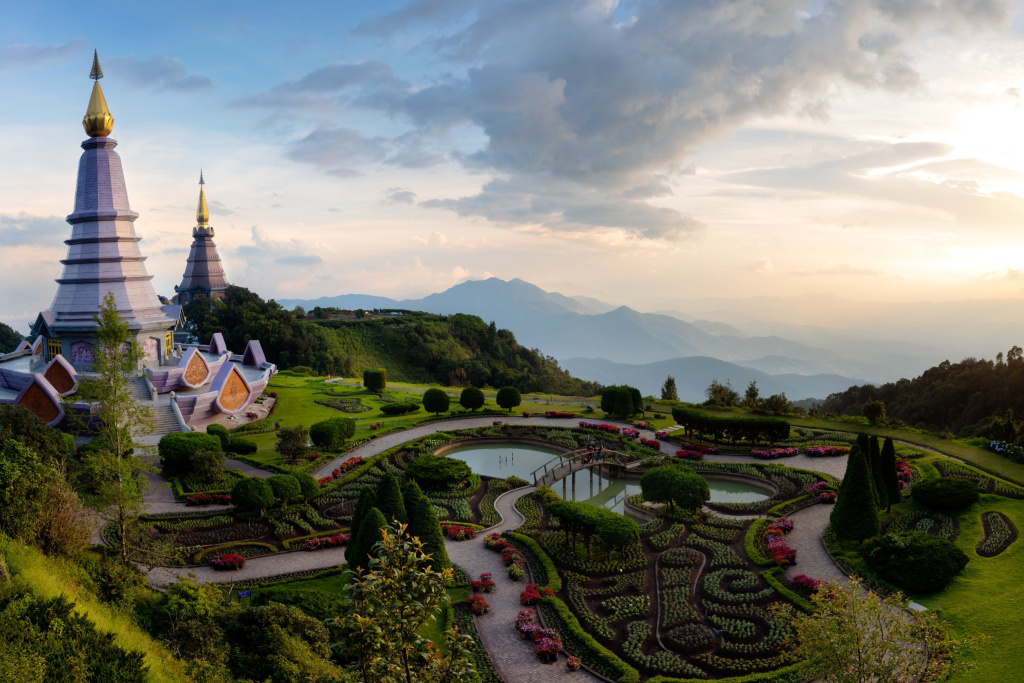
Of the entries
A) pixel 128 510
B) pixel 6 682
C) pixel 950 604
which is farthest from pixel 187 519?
pixel 950 604

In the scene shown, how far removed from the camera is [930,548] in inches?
669

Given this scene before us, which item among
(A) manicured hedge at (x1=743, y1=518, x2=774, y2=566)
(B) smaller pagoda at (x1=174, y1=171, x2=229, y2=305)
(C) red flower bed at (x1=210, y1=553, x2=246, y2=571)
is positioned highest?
(B) smaller pagoda at (x1=174, y1=171, x2=229, y2=305)

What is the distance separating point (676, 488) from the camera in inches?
866

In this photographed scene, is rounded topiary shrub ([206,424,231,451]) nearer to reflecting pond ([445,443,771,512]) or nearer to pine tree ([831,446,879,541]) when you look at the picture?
reflecting pond ([445,443,771,512])

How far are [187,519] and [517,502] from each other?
40.7 feet

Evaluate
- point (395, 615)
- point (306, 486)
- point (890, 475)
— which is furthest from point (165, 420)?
point (890, 475)

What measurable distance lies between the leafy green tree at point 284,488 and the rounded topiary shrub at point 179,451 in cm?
539

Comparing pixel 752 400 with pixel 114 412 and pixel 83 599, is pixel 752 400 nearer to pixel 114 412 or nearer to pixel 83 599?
pixel 114 412

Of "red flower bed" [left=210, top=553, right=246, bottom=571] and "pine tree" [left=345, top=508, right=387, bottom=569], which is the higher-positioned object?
"pine tree" [left=345, top=508, right=387, bottom=569]

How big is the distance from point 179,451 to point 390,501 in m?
13.8

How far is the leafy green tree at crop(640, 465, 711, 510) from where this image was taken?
21875 millimetres

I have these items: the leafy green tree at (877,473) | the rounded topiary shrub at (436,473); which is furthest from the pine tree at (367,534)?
the leafy green tree at (877,473)

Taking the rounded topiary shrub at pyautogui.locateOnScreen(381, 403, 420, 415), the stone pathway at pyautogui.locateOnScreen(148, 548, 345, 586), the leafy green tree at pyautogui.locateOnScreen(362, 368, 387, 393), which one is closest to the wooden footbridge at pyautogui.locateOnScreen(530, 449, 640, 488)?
the stone pathway at pyautogui.locateOnScreen(148, 548, 345, 586)

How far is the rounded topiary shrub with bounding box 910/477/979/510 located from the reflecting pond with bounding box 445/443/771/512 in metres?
5.74
